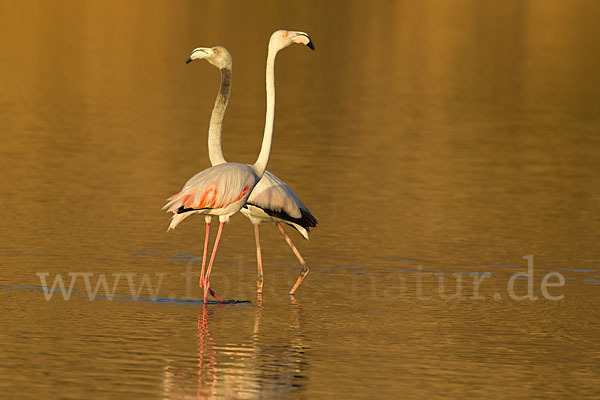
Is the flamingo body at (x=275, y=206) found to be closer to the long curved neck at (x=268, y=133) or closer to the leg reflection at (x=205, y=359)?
the long curved neck at (x=268, y=133)

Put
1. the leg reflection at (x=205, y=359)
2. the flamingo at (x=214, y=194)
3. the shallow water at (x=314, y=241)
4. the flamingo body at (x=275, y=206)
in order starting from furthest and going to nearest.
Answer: the flamingo body at (x=275, y=206), the flamingo at (x=214, y=194), the shallow water at (x=314, y=241), the leg reflection at (x=205, y=359)

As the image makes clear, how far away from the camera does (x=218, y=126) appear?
Answer: 1314 centimetres

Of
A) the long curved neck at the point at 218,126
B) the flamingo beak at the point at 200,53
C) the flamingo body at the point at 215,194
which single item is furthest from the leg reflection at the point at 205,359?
the flamingo beak at the point at 200,53

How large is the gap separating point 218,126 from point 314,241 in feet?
8.42

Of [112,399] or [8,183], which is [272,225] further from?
[112,399]

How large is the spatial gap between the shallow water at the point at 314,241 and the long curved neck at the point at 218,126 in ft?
3.92

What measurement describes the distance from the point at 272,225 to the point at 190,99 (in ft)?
47.3

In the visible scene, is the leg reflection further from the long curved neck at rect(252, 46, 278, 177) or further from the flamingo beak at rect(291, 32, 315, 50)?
the flamingo beak at rect(291, 32, 315, 50)

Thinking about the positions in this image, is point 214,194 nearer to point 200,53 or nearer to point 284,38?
point 200,53

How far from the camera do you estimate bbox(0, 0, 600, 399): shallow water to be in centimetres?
991

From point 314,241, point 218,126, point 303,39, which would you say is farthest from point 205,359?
point 314,241

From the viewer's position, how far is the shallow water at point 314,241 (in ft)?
32.5

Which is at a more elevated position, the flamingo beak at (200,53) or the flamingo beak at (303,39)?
the flamingo beak at (303,39)

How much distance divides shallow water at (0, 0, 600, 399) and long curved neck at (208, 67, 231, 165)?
1195 millimetres
